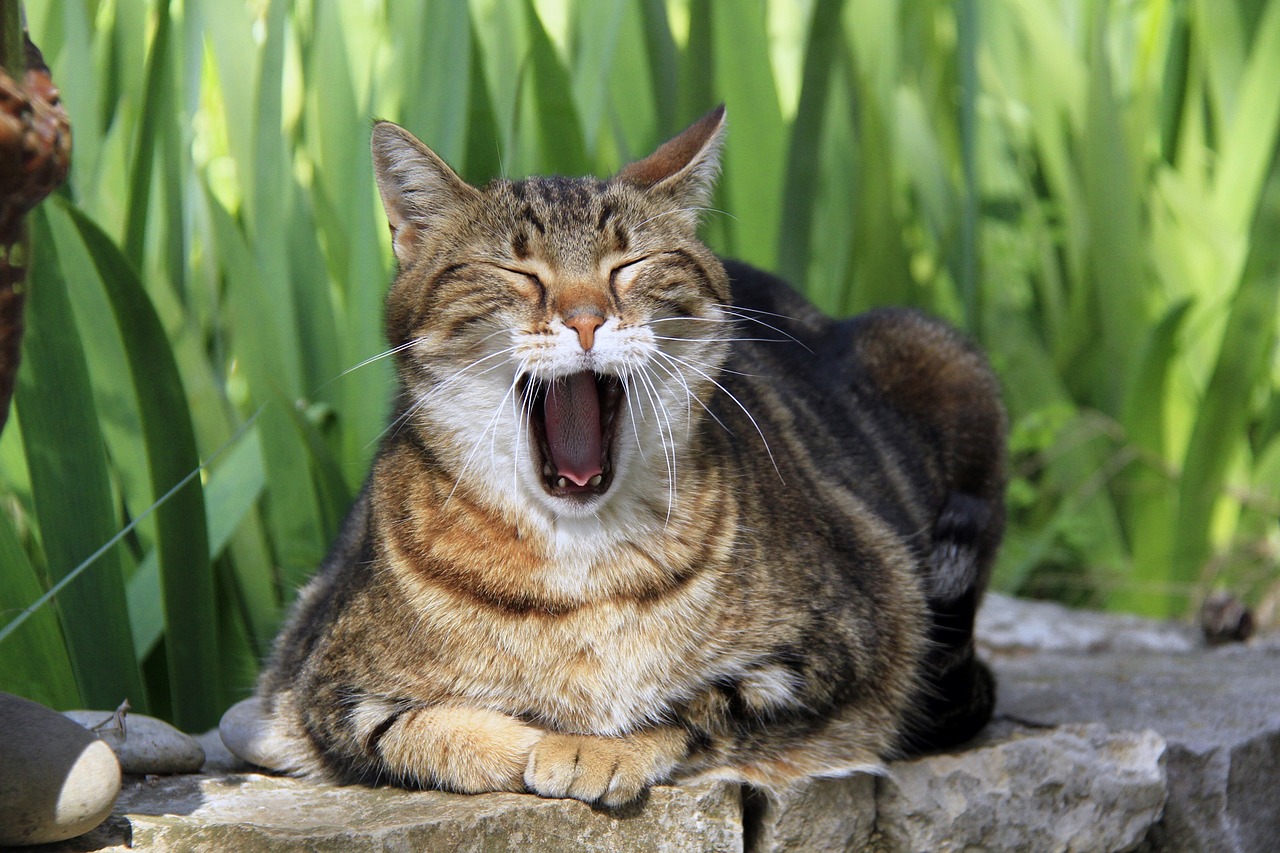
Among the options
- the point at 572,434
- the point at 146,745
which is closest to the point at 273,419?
the point at 146,745

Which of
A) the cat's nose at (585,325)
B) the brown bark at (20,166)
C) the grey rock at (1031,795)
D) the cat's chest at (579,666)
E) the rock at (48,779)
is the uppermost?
the brown bark at (20,166)

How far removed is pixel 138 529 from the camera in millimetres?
2492

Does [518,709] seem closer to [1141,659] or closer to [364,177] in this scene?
[364,177]

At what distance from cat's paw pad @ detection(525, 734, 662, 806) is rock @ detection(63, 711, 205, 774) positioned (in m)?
0.58

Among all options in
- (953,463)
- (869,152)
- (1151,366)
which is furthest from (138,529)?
(1151,366)

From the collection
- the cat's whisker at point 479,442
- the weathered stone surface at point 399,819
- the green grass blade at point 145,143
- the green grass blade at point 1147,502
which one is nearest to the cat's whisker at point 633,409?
the cat's whisker at point 479,442

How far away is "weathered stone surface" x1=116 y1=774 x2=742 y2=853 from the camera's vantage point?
1.60 meters

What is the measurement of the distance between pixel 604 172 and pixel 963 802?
6.28 ft

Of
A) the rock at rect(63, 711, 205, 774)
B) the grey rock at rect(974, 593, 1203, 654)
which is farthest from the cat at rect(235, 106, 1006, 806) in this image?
the grey rock at rect(974, 593, 1203, 654)

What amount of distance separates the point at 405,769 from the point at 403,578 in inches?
11.1

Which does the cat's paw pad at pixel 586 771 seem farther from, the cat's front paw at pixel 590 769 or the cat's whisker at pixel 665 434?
the cat's whisker at pixel 665 434

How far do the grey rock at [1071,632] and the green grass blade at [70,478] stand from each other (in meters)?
2.17

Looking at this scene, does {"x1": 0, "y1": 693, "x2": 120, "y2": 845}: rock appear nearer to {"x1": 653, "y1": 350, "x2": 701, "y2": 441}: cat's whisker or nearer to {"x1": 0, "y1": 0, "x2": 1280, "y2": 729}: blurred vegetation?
{"x1": 0, "y1": 0, "x2": 1280, "y2": 729}: blurred vegetation

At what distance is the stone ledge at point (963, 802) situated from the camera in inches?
65.9
